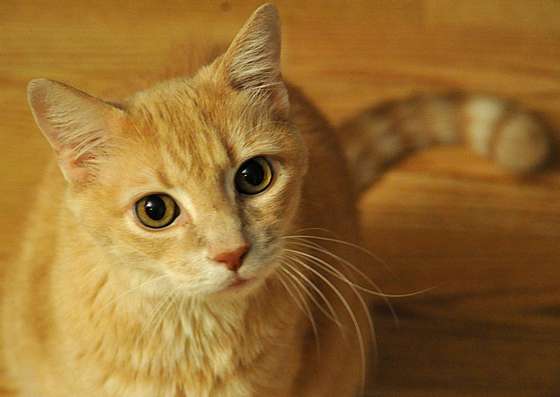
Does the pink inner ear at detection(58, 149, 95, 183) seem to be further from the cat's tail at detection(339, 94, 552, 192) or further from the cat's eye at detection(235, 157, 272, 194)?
the cat's tail at detection(339, 94, 552, 192)

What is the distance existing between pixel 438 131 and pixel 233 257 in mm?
944

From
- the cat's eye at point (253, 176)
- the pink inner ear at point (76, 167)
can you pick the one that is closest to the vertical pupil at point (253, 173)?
the cat's eye at point (253, 176)

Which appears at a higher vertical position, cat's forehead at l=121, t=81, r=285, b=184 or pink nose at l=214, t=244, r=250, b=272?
cat's forehead at l=121, t=81, r=285, b=184

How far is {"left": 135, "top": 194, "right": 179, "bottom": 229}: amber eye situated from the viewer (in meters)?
1.04

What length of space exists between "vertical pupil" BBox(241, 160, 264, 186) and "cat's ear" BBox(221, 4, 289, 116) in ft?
0.39

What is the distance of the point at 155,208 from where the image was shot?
1040mm

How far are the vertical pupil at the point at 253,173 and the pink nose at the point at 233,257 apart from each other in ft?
0.40

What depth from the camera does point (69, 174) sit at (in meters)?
1.07

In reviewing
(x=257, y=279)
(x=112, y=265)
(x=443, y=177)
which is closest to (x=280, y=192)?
(x=257, y=279)

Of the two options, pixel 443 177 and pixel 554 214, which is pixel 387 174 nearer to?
pixel 443 177

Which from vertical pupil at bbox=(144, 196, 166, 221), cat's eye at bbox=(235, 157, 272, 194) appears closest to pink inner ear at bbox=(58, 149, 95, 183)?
vertical pupil at bbox=(144, 196, 166, 221)

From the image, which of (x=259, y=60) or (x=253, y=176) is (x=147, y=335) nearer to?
(x=253, y=176)

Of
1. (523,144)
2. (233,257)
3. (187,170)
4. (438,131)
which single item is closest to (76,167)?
(187,170)

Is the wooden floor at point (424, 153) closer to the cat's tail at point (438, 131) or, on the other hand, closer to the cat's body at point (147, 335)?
the cat's tail at point (438, 131)
